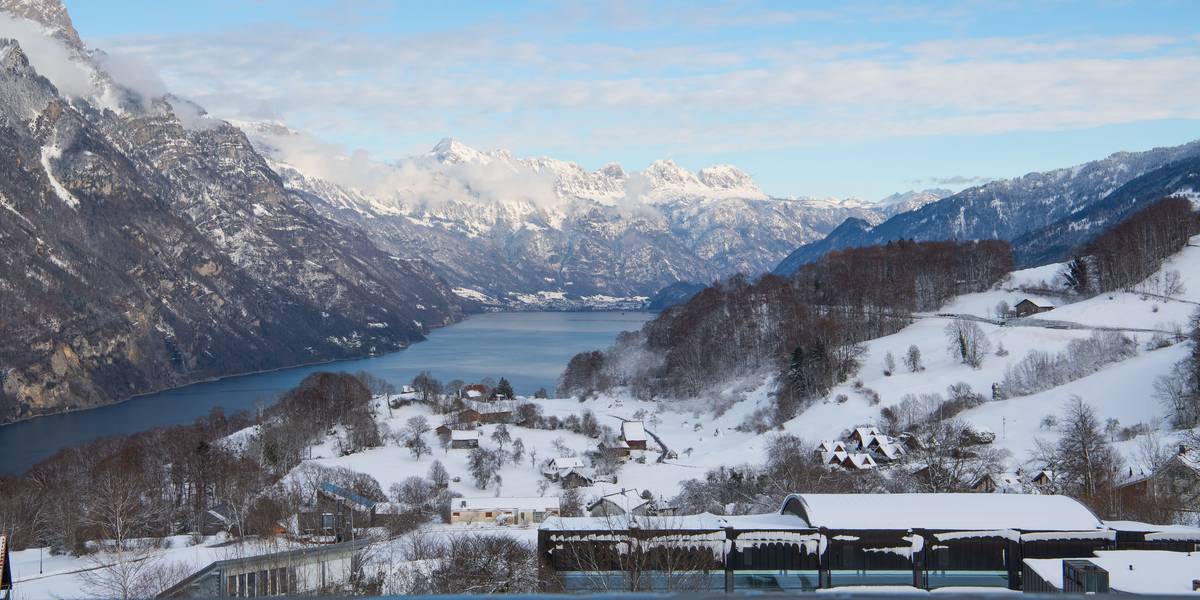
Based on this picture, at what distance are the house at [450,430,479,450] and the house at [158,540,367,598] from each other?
3032 centimetres

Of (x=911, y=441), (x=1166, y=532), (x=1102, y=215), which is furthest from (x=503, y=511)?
(x=1102, y=215)

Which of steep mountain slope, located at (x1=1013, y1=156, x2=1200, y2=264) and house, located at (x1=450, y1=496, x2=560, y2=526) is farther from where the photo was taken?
steep mountain slope, located at (x1=1013, y1=156, x2=1200, y2=264)

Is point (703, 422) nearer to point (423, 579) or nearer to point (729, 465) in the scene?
point (729, 465)

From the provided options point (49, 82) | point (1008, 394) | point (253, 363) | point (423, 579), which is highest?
point (49, 82)

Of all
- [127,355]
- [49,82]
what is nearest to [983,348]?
[127,355]

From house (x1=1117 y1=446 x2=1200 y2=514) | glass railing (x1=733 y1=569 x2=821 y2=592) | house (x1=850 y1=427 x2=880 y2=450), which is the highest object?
house (x1=850 y1=427 x2=880 y2=450)

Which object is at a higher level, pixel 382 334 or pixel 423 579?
pixel 382 334

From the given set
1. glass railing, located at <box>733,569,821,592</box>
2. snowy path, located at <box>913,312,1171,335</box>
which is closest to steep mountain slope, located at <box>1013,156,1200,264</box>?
snowy path, located at <box>913,312,1171,335</box>

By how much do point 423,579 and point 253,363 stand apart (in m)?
119

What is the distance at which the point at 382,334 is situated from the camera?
162 m

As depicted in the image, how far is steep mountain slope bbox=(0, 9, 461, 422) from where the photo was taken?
105 metres

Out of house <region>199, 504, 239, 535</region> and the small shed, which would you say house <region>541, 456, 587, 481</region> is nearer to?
the small shed

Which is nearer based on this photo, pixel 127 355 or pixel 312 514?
pixel 312 514

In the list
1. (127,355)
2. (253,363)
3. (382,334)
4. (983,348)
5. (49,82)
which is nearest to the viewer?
(983,348)
